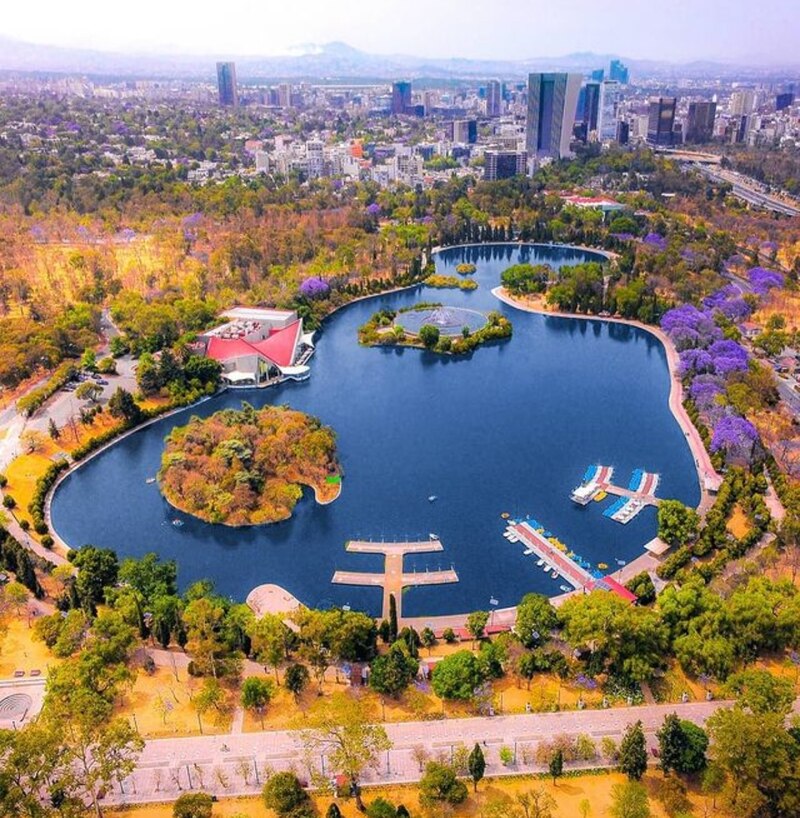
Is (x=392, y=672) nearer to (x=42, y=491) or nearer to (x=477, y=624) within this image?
(x=477, y=624)

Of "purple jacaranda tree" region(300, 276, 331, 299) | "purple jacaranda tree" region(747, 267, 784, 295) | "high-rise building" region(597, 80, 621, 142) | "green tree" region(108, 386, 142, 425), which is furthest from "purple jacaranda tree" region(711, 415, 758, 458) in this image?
"high-rise building" region(597, 80, 621, 142)

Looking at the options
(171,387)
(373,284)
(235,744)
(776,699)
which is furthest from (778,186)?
(235,744)

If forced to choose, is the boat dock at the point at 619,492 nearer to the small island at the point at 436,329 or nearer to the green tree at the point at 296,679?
the green tree at the point at 296,679

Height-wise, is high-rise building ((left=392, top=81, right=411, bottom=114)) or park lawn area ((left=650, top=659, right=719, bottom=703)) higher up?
high-rise building ((left=392, top=81, right=411, bottom=114))

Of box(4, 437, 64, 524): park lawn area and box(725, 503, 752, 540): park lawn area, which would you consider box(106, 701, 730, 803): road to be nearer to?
box(725, 503, 752, 540): park lawn area

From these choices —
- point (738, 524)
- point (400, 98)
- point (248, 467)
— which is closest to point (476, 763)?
point (738, 524)
